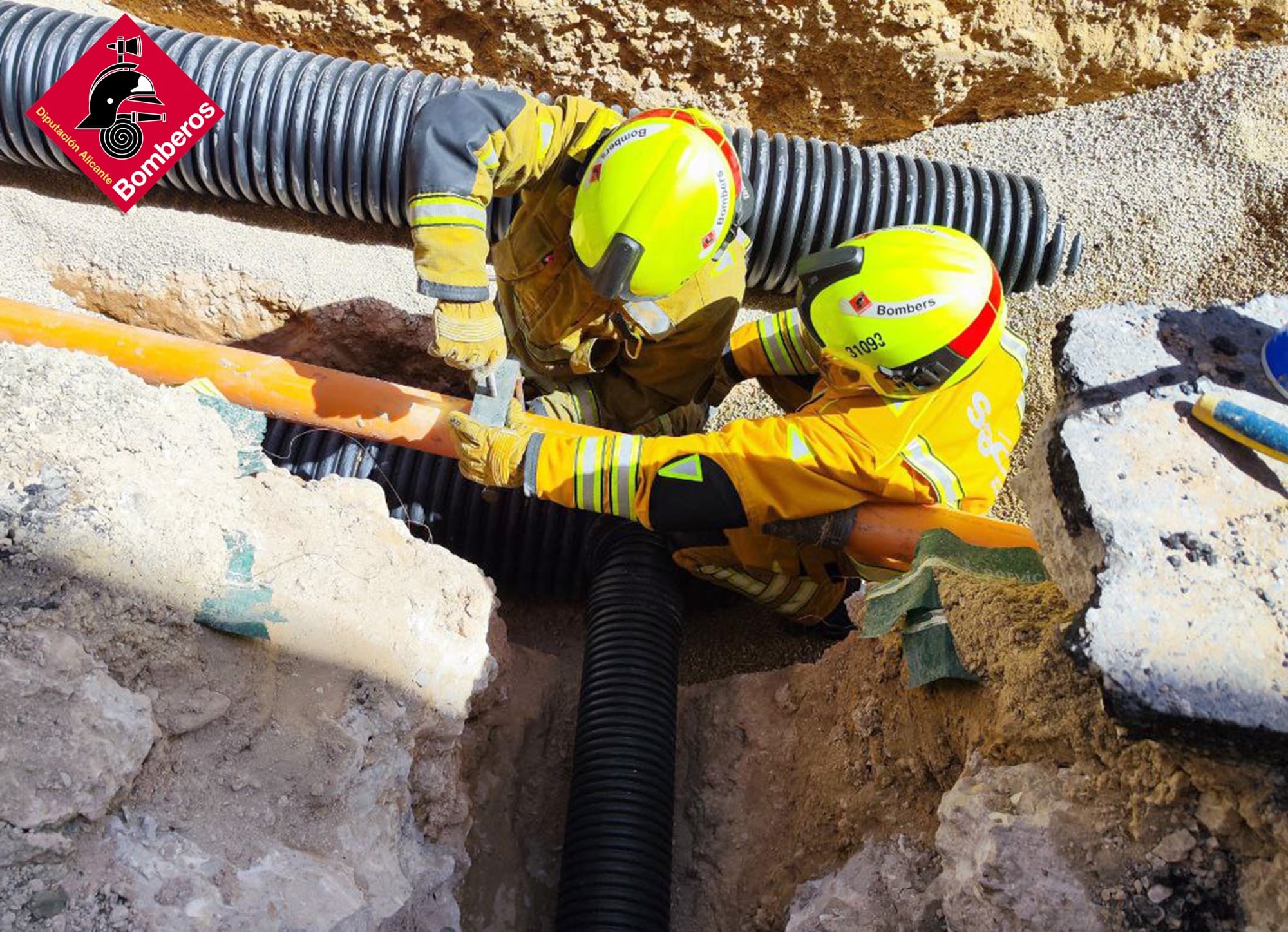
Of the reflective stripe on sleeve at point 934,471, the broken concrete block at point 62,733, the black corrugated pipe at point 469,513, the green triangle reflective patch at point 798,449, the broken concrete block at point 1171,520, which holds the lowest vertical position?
the black corrugated pipe at point 469,513

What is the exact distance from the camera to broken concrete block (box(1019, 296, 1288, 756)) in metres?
1.80

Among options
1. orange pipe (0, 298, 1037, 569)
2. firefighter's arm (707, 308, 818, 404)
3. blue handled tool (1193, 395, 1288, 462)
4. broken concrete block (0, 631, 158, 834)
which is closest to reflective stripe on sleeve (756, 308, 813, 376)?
firefighter's arm (707, 308, 818, 404)

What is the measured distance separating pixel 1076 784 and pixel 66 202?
4684mm

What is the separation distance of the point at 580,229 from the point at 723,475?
92 cm

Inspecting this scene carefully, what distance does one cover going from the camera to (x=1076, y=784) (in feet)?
6.62

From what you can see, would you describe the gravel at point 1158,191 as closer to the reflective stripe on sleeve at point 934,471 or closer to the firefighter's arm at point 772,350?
the firefighter's arm at point 772,350

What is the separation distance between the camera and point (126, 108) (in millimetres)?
4320

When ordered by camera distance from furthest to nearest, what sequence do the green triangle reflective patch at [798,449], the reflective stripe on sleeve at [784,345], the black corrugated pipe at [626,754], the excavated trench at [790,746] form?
the reflective stripe on sleeve at [784,345], the green triangle reflective patch at [798,449], the black corrugated pipe at [626,754], the excavated trench at [790,746]

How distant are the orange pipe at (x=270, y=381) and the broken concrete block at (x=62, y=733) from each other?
1.18 metres

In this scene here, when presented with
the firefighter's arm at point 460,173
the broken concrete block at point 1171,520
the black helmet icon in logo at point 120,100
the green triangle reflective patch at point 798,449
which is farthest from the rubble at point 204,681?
the black helmet icon in logo at point 120,100

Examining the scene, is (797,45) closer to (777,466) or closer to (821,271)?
(821,271)

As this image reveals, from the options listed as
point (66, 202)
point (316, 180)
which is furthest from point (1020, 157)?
point (66, 202)

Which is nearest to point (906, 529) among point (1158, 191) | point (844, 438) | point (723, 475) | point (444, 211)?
point (844, 438)

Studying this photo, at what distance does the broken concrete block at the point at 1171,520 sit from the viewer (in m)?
1.80
